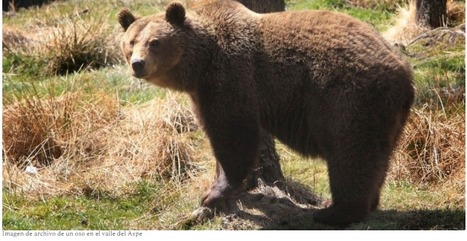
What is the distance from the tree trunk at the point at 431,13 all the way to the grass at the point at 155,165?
58.6 inches

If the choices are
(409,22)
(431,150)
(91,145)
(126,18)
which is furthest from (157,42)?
(409,22)

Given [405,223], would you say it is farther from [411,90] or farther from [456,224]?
[411,90]

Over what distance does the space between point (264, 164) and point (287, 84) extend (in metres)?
1.14

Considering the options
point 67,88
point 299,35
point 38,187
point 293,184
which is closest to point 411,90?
point 299,35

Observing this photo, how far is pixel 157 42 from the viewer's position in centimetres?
658

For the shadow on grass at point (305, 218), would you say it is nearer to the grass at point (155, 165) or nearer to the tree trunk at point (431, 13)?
the grass at point (155, 165)

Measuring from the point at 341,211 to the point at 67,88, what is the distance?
14.7 feet

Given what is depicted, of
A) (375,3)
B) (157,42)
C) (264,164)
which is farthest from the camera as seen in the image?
(375,3)

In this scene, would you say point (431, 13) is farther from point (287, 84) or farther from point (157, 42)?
point (157, 42)

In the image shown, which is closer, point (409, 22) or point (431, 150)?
point (431, 150)

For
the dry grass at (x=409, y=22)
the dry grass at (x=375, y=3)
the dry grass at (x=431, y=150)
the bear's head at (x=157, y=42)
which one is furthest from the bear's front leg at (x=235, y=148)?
the dry grass at (x=375, y=3)

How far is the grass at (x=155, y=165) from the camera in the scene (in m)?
6.99

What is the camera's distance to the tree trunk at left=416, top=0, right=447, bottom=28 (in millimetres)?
12141

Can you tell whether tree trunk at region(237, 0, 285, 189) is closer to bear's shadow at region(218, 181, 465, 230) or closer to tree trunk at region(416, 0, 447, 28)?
bear's shadow at region(218, 181, 465, 230)
